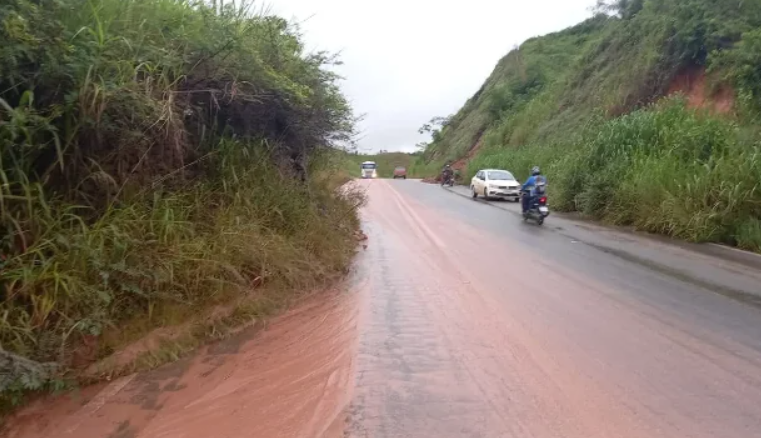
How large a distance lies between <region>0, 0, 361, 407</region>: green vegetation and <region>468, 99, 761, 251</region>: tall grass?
9357 millimetres

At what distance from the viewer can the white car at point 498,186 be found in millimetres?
27938

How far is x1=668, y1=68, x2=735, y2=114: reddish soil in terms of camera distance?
74.9ft

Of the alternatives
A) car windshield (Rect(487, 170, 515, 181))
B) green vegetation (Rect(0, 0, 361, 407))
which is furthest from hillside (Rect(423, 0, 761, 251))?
green vegetation (Rect(0, 0, 361, 407))

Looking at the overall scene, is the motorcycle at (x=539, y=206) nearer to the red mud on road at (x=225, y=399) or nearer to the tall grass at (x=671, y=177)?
the tall grass at (x=671, y=177)

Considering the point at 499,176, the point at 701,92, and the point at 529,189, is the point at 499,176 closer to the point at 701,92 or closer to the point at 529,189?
the point at 701,92

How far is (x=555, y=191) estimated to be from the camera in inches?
933

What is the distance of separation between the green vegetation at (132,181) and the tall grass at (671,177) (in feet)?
30.7

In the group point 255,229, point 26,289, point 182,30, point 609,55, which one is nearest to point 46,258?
point 26,289

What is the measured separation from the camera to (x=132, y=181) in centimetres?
642

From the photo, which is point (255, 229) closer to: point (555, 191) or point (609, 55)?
point (555, 191)

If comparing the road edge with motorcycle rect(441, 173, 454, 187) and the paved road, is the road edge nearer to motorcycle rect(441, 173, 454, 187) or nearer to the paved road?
the paved road

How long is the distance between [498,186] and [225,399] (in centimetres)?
2422

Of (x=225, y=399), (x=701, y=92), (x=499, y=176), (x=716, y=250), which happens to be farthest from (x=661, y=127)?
(x=225, y=399)

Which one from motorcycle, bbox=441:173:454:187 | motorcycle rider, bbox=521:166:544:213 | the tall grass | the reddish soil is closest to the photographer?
the tall grass
